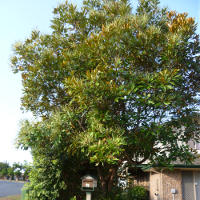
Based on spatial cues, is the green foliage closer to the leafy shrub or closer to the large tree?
the leafy shrub

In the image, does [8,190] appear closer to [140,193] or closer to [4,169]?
[140,193]

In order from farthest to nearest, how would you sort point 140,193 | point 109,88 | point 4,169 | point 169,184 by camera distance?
point 4,169, point 140,193, point 169,184, point 109,88

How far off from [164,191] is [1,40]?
461 inches

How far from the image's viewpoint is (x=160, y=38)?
740 centimetres

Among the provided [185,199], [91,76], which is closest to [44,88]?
[91,76]

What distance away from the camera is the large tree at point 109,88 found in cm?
686

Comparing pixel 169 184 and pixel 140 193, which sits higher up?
pixel 169 184

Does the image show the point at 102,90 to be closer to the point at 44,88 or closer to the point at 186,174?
the point at 44,88

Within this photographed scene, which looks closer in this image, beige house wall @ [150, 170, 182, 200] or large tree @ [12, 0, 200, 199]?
large tree @ [12, 0, 200, 199]

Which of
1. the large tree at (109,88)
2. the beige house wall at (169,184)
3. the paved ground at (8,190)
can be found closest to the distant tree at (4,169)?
the paved ground at (8,190)

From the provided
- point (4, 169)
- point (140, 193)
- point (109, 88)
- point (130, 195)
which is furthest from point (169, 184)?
point (4, 169)

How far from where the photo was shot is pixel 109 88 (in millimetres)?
6684

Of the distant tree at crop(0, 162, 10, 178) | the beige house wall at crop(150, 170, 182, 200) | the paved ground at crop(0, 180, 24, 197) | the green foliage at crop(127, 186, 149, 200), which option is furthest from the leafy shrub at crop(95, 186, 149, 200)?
the distant tree at crop(0, 162, 10, 178)

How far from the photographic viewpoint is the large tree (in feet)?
22.5
